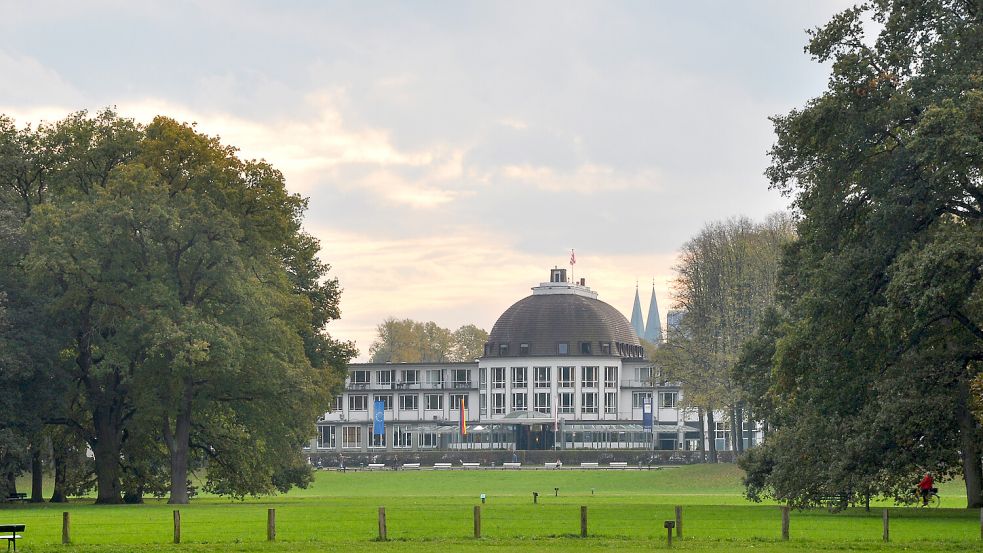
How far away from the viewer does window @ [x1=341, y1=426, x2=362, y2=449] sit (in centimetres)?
16138

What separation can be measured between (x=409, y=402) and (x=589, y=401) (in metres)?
20.7

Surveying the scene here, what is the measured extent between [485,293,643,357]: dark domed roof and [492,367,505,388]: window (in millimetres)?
1917

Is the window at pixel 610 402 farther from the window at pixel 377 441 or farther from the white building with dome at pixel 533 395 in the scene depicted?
the window at pixel 377 441

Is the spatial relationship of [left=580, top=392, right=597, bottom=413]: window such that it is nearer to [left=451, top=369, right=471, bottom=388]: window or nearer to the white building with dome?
the white building with dome

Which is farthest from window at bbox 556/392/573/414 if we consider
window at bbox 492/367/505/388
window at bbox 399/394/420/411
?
window at bbox 399/394/420/411

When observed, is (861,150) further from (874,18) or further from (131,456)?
(131,456)

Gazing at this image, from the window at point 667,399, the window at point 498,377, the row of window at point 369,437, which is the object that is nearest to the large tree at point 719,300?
the window at point 667,399

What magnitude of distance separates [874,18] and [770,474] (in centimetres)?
1977

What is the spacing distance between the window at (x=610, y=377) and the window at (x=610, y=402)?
0.88 m

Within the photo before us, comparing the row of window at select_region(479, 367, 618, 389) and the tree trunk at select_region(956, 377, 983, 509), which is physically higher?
the row of window at select_region(479, 367, 618, 389)

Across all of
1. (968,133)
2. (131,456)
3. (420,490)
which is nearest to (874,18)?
(968,133)

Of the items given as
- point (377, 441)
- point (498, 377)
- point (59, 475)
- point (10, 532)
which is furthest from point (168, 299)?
point (377, 441)

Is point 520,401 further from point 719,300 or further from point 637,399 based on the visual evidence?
point 719,300

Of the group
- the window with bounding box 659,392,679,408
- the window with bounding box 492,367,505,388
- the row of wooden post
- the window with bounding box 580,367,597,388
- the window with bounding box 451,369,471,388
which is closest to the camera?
the row of wooden post
